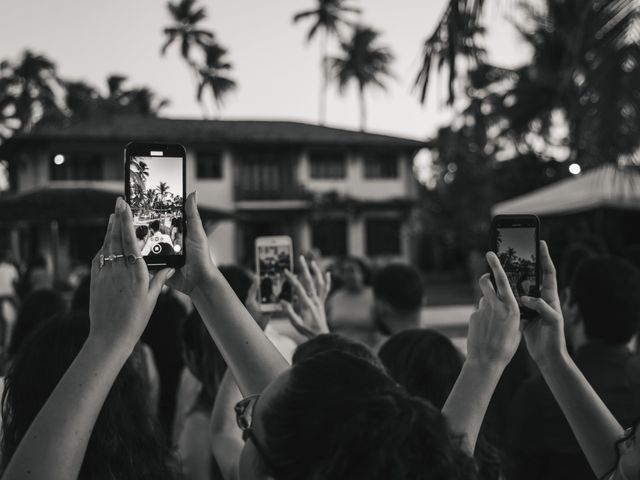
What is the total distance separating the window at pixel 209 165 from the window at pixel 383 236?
25.1ft

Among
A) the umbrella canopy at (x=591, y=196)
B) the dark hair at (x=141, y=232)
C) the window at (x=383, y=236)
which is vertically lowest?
the window at (x=383, y=236)

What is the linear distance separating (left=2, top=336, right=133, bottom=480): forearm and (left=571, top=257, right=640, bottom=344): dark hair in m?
2.04

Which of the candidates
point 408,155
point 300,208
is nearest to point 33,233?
point 300,208

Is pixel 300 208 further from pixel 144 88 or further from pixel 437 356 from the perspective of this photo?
pixel 437 356

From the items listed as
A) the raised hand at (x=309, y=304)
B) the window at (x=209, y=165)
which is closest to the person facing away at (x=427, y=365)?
the raised hand at (x=309, y=304)

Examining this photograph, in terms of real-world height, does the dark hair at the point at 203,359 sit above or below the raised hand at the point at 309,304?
below

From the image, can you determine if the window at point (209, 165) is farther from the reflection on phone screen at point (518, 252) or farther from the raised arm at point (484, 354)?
the raised arm at point (484, 354)

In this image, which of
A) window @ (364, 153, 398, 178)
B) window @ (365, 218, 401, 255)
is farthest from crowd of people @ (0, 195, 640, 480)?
window @ (364, 153, 398, 178)

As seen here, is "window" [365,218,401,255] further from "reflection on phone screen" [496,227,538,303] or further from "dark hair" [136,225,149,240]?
"dark hair" [136,225,149,240]

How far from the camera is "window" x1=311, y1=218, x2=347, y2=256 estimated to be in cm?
3228

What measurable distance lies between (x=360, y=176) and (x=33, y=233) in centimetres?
1501

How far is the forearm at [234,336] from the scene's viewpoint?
160cm

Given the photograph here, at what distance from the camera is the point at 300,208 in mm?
31781

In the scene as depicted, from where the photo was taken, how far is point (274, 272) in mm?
3025
